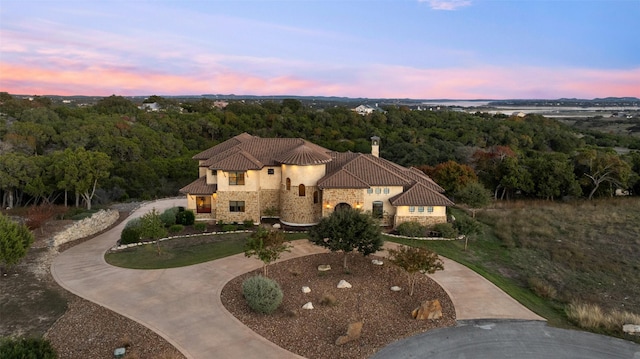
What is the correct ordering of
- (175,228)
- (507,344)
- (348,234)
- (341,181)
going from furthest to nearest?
(341,181) < (175,228) < (348,234) < (507,344)

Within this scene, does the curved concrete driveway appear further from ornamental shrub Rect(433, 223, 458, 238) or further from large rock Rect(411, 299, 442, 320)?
ornamental shrub Rect(433, 223, 458, 238)

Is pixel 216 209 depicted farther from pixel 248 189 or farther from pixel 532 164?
pixel 532 164

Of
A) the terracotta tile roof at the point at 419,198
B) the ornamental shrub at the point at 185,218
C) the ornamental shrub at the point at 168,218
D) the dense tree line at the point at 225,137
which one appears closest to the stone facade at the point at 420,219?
the terracotta tile roof at the point at 419,198

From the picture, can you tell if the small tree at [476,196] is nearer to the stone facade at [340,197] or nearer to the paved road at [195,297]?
the stone facade at [340,197]

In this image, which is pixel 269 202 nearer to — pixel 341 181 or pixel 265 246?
pixel 341 181

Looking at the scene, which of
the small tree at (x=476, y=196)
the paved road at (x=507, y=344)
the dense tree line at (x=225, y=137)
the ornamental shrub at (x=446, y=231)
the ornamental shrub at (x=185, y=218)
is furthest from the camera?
the dense tree line at (x=225, y=137)

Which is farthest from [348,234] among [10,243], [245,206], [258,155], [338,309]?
[10,243]
